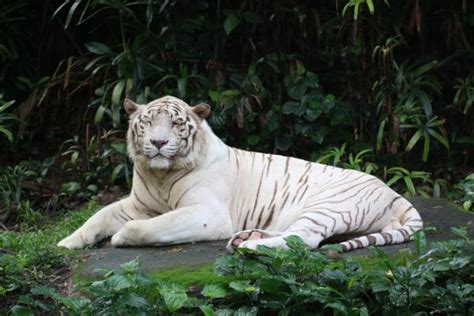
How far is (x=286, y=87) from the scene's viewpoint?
8.56 meters

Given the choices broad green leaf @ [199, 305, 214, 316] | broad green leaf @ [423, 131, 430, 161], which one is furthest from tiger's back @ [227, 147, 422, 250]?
broad green leaf @ [423, 131, 430, 161]

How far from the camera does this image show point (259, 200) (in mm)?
6242

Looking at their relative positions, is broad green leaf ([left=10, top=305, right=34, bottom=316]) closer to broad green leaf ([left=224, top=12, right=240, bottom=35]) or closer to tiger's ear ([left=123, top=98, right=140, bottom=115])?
tiger's ear ([left=123, top=98, right=140, bottom=115])

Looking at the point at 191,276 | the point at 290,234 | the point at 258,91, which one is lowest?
the point at 191,276

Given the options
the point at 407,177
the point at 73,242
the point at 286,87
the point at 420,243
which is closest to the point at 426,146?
the point at 407,177

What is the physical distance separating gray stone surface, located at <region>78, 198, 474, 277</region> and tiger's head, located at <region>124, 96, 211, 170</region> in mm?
531

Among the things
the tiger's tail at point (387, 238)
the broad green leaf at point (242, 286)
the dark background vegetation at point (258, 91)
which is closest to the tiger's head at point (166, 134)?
the tiger's tail at point (387, 238)

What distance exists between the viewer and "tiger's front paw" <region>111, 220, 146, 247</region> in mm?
5785

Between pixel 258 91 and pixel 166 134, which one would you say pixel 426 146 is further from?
pixel 166 134

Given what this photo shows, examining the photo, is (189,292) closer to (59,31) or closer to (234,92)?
(234,92)

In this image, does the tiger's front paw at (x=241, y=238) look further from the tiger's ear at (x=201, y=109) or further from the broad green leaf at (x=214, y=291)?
the tiger's ear at (x=201, y=109)

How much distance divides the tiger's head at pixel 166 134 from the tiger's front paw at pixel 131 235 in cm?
39

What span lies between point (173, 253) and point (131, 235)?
1.00ft

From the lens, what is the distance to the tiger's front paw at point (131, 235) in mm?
5785
